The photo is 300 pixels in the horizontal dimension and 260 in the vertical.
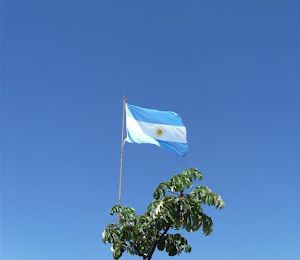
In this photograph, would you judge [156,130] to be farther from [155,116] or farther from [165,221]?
[165,221]

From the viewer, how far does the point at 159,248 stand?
20016 mm

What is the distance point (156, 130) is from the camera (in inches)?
922

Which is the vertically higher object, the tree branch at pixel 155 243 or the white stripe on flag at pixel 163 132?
the white stripe on flag at pixel 163 132

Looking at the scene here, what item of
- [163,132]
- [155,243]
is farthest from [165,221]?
[163,132]

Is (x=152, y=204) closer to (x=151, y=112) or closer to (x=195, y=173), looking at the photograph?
(x=195, y=173)

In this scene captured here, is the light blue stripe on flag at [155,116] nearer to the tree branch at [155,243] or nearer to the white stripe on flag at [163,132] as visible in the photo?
the white stripe on flag at [163,132]

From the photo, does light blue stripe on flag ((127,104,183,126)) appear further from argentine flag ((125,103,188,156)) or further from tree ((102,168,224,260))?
tree ((102,168,224,260))

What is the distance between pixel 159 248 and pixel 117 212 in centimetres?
191

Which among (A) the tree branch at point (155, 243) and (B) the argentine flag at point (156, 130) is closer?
(A) the tree branch at point (155, 243)

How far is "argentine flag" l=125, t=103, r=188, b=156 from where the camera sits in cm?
2325

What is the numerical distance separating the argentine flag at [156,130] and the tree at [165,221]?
3.59 meters

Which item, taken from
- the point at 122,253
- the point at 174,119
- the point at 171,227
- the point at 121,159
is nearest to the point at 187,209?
the point at 171,227

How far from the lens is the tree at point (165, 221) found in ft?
62.7

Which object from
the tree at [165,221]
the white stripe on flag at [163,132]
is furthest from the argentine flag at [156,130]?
the tree at [165,221]
